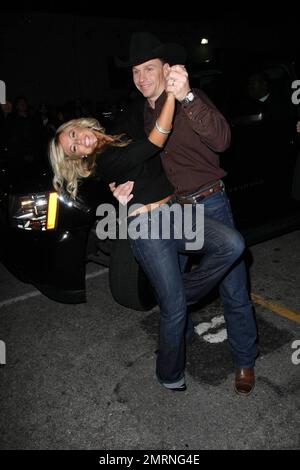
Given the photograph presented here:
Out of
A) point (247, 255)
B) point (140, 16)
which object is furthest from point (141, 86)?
point (140, 16)

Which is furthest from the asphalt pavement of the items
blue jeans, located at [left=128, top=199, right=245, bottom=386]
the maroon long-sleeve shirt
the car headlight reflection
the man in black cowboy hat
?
the maroon long-sleeve shirt

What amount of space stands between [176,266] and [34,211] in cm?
114

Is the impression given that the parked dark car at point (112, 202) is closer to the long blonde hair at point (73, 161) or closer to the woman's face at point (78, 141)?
the long blonde hair at point (73, 161)

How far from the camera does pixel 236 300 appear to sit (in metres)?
2.40

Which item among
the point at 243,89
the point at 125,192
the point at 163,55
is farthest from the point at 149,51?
the point at 243,89

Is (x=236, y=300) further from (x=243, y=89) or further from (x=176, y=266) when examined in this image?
(x=243, y=89)

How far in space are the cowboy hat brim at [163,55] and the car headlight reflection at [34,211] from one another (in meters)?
1.01

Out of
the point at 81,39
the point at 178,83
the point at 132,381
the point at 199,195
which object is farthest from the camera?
the point at 81,39

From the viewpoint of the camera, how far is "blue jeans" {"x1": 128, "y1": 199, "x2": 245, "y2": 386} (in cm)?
220

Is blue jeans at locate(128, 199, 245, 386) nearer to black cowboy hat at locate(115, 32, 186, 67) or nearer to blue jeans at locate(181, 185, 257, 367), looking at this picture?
blue jeans at locate(181, 185, 257, 367)

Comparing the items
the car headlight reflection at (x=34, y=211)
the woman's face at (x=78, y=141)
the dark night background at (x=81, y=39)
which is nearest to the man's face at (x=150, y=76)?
the woman's face at (x=78, y=141)

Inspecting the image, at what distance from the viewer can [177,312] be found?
7.50 ft

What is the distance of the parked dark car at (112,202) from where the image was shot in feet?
8.98

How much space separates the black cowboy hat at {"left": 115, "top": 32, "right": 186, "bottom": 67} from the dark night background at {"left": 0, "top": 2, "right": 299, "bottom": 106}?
16.2 m
